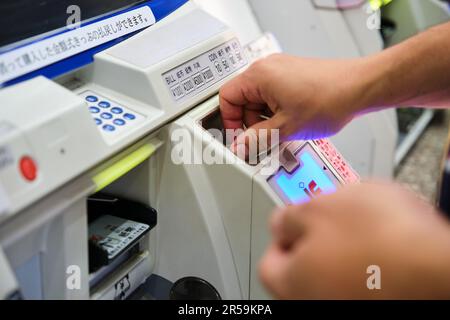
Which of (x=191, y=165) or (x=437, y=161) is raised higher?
(x=191, y=165)

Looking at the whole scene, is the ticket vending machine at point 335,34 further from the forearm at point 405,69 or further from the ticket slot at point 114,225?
the ticket slot at point 114,225

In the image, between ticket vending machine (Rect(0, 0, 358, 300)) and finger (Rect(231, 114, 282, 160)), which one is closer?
ticket vending machine (Rect(0, 0, 358, 300))

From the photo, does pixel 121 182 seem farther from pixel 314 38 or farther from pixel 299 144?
pixel 314 38

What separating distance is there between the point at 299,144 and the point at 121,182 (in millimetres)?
336

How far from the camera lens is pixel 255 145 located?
31.7 inches

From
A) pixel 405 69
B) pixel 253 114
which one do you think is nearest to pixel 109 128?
pixel 253 114

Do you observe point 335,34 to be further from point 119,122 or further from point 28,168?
point 28,168

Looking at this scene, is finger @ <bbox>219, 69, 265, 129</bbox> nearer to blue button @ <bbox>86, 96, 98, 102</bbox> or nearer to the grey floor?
blue button @ <bbox>86, 96, 98, 102</bbox>

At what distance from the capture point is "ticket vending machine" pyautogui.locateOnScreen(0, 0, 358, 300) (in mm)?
633

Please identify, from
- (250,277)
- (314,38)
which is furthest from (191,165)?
(314,38)

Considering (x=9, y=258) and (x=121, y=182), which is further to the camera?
(x=121, y=182)

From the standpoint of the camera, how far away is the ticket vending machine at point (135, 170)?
0.63m

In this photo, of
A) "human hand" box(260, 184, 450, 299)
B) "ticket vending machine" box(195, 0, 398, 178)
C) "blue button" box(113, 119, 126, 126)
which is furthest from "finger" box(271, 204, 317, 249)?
"ticket vending machine" box(195, 0, 398, 178)

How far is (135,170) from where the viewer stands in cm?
86
